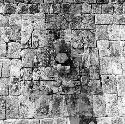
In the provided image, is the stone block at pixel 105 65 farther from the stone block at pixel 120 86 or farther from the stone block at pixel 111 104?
the stone block at pixel 111 104

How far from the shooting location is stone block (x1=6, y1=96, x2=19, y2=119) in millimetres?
4078

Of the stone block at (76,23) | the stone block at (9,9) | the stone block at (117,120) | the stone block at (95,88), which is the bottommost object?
the stone block at (117,120)

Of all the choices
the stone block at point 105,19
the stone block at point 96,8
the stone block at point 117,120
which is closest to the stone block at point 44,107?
the stone block at point 117,120

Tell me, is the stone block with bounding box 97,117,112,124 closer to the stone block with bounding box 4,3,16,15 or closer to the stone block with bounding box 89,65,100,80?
the stone block with bounding box 89,65,100,80

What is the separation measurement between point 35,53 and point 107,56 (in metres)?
1.13

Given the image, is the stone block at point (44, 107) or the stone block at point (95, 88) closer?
the stone block at point (44, 107)

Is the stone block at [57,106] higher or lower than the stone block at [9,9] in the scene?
lower

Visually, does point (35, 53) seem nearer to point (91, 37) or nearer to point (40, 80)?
point (40, 80)

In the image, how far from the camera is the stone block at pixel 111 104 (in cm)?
417

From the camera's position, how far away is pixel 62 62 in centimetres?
421

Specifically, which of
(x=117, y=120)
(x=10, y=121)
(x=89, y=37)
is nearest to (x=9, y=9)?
(x=89, y=37)

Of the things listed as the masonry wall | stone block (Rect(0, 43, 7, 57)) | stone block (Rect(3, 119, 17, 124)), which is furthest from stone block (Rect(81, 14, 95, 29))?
stone block (Rect(3, 119, 17, 124))

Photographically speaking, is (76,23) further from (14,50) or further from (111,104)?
(111,104)

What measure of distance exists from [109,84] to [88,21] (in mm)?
1051
